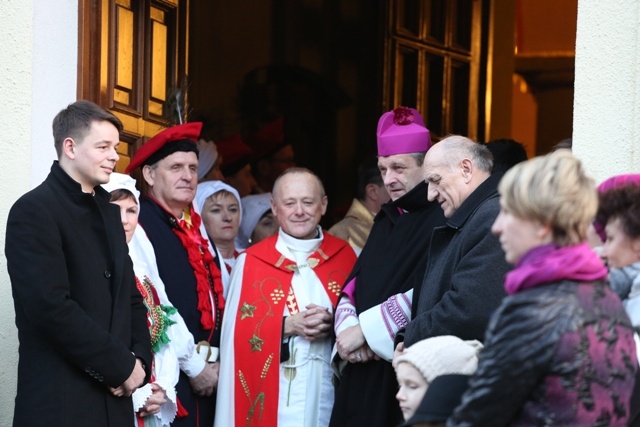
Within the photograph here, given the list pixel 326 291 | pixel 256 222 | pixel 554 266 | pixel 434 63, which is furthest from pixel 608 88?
pixel 434 63

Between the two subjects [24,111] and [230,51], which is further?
[230,51]

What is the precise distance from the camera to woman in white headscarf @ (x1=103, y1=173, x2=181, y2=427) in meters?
5.77

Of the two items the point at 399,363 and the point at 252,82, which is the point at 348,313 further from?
the point at 252,82

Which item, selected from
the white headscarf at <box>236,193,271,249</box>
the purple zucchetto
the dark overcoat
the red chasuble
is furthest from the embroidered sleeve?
the white headscarf at <box>236,193,271,249</box>

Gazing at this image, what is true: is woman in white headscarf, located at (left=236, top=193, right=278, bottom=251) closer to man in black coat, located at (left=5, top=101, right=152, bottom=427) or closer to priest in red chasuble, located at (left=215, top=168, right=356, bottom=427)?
priest in red chasuble, located at (left=215, top=168, right=356, bottom=427)

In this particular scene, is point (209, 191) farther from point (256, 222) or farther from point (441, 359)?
point (441, 359)

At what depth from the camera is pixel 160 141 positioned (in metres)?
6.64

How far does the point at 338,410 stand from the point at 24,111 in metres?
1.96

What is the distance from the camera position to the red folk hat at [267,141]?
952 centimetres

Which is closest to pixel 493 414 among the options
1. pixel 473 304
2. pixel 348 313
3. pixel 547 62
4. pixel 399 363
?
pixel 399 363

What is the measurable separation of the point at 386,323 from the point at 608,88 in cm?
137

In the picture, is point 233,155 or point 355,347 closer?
point 355,347

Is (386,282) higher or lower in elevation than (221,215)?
lower

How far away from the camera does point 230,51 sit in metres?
10.4
